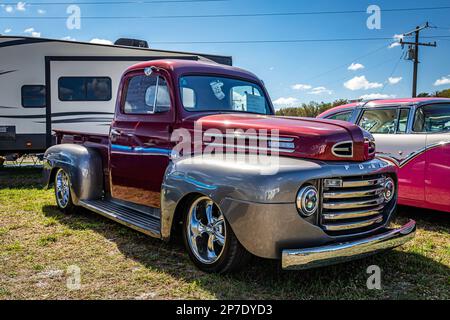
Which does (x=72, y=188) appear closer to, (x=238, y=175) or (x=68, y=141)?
(x=68, y=141)

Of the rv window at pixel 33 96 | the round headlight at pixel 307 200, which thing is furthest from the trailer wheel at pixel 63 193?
the rv window at pixel 33 96

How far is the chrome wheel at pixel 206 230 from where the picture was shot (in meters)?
3.67

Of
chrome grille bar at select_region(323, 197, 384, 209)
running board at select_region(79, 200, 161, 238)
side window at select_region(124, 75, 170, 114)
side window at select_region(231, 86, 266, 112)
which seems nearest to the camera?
chrome grille bar at select_region(323, 197, 384, 209)

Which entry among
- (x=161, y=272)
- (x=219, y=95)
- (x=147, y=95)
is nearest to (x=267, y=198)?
(x=161, y=272)

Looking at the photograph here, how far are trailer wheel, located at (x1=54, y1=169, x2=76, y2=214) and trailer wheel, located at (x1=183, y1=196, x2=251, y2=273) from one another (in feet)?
9.21

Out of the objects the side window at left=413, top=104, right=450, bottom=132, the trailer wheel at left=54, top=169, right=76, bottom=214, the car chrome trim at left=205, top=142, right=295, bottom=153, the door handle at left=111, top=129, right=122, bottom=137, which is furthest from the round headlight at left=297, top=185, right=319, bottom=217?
the trailer wheel at left=54, top=169, right=76, bottom=214

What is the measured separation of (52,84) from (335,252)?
965cm

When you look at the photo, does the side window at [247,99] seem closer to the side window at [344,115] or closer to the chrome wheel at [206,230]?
the chrome wheel at [206,230]

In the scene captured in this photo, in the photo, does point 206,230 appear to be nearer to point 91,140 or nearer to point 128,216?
point 128,216

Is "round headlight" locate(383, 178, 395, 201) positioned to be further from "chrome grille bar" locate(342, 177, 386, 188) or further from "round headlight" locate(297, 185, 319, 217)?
"round headlight" locate(297, 185, 319, 217)

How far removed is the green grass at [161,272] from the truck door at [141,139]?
0.61 metres

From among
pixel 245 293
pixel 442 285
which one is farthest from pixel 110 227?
pixel 442 285

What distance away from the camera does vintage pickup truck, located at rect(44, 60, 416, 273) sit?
3229 mm

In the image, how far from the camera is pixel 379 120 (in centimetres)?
632
